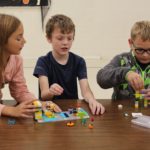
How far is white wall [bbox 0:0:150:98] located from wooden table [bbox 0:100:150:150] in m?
1.89

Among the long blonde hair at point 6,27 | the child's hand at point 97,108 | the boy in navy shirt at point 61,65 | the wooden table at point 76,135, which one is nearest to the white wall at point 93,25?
the boy in navy shirt at point 61,65

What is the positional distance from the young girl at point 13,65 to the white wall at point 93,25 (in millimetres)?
1503

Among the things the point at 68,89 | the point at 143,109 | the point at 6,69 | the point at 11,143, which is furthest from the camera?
the point at 68,89

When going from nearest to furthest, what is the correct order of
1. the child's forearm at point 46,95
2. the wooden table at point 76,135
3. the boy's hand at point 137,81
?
the wooden table at point 76,135
the boy's hand at point 137,81
the child's forearm at point 46,95

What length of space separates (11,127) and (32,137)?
13cm

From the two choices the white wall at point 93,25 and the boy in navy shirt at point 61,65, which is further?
the white wall at point 93,25

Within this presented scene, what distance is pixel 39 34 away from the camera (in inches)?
119

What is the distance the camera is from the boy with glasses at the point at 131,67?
1491 millimetres

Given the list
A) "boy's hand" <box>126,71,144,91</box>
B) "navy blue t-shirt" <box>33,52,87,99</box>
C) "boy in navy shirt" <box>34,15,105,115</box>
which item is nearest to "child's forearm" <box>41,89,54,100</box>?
"boy in navy shirt" <box>34,15,105,115</box>

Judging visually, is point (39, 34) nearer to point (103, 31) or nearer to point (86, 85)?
point (103, 31)

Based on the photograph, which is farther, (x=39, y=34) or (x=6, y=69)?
(x=39, y=34)

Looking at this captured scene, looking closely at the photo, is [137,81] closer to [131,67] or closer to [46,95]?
[131,67]

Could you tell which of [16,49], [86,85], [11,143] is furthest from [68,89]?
[11,143]

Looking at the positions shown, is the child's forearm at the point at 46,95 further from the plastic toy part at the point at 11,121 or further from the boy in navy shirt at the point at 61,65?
the plastic toy part at the point at 11,121
